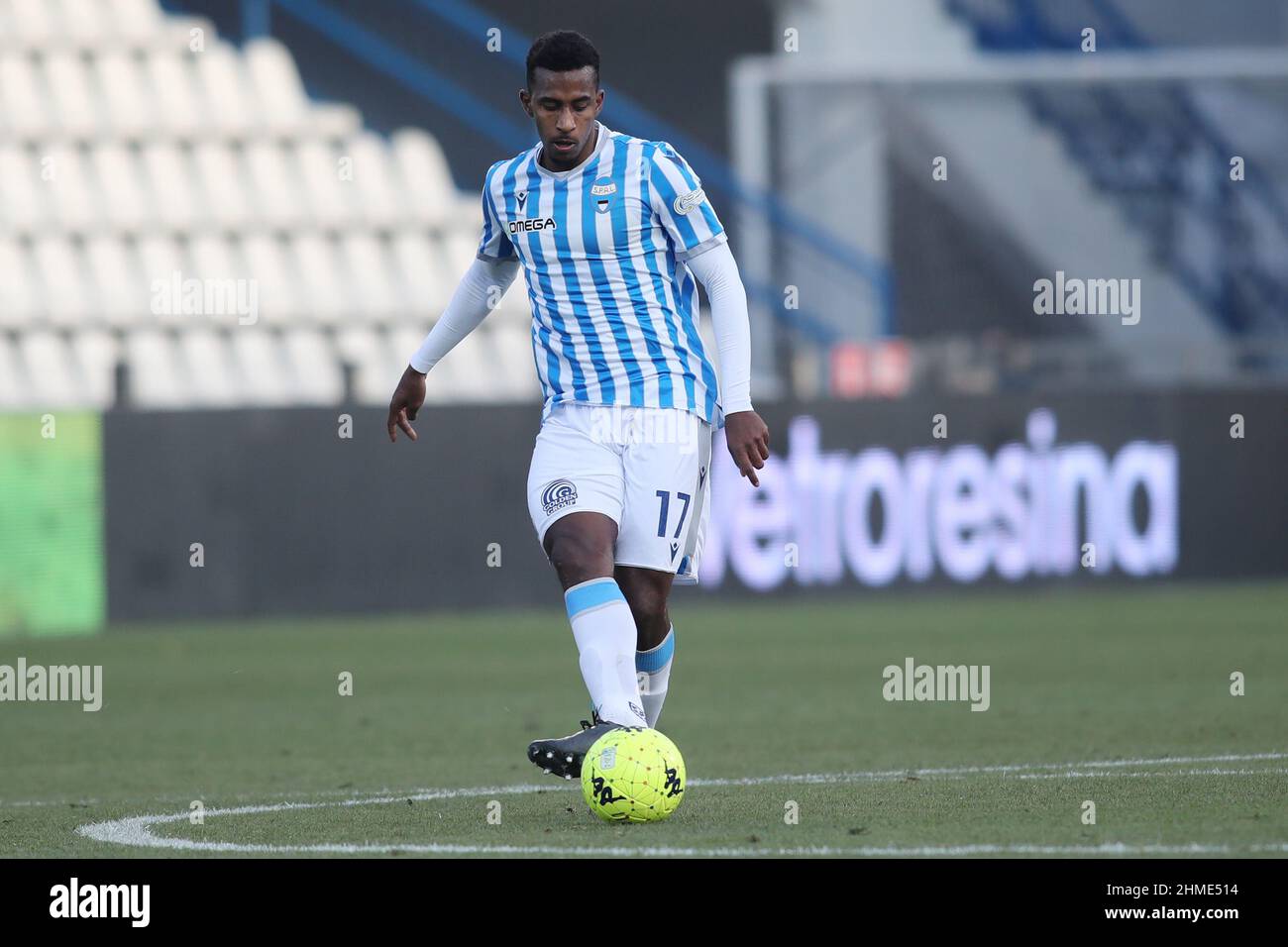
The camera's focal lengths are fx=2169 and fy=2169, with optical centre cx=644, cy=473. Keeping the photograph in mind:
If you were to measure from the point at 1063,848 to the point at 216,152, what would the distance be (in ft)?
52.7

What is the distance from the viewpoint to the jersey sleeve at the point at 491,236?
616 centimetres

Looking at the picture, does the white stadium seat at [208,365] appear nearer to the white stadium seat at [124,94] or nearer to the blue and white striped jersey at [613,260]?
the white stadium seat at [124,94]

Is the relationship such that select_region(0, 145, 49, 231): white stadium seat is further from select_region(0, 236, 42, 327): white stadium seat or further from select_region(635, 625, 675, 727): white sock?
select_region(635, 625, 675, 727): white sock

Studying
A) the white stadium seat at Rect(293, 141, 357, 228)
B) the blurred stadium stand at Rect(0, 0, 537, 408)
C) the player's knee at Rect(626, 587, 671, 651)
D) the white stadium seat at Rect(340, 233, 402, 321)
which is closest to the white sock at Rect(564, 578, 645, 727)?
the player's knee at Rect(626, 587, 671, 651)

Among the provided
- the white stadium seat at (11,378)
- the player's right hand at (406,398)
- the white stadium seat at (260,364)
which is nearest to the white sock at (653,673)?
the player's right hand at (406,398)

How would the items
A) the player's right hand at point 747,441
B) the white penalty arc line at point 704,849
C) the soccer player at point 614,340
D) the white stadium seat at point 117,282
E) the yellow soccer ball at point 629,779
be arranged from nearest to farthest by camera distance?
the white penalty arc line at point 704,849
the yellow soccer ball at point 629,779
the player's right hand at point 747,441
the soccer player at point 614,340
the white stadium seat at point 117,282

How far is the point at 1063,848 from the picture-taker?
4711 millimetres

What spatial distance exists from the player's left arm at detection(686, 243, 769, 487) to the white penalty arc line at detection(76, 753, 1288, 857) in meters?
1.21

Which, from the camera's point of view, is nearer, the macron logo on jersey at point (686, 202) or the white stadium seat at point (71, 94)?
the macron logo on jersey at point (686, 202)

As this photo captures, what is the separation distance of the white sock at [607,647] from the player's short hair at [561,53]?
1.36 m

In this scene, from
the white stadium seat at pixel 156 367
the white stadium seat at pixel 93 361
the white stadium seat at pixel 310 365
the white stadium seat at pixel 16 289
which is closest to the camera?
the white stadium seat at pixel 156 367

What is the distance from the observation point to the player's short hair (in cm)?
571

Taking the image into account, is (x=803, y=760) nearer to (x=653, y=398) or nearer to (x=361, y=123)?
(x=653, y=398)

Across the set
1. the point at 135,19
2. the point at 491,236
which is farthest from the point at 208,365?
the point at 491,236
